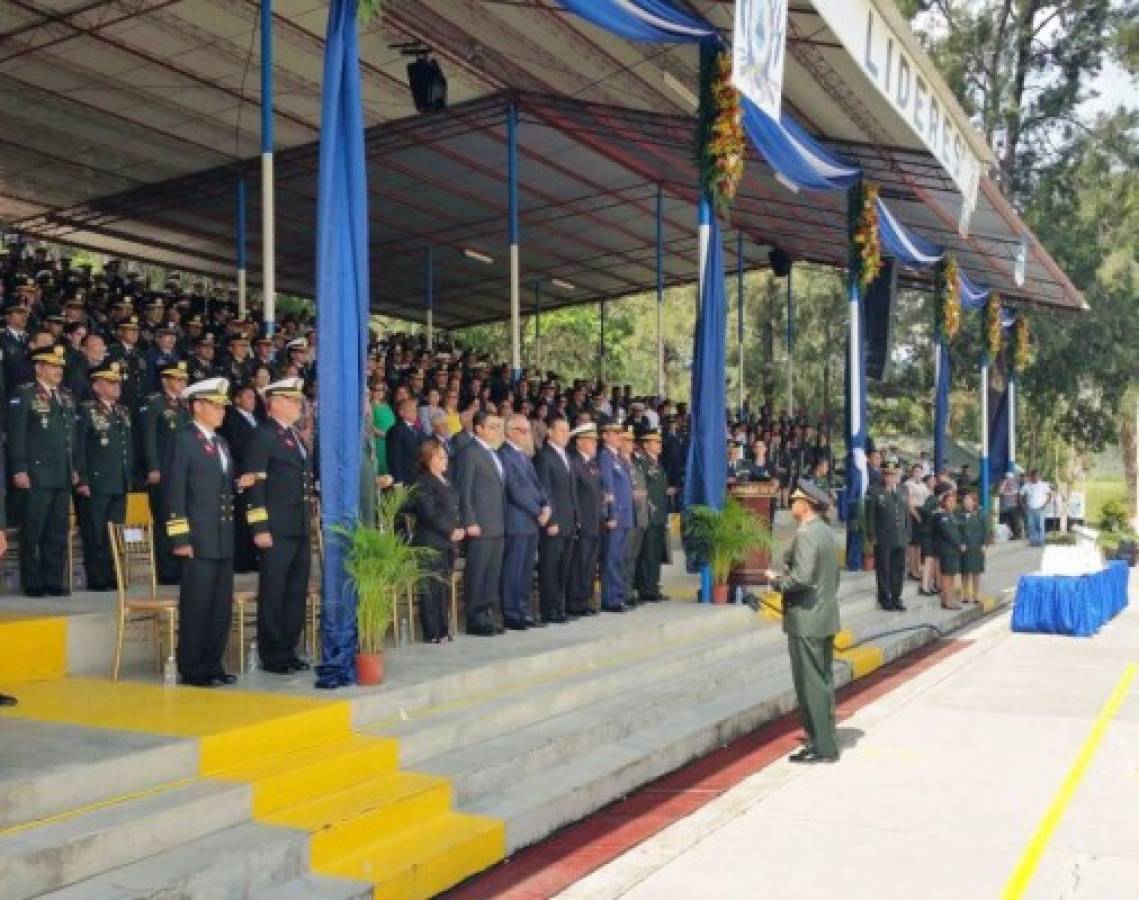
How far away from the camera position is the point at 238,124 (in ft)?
49.7

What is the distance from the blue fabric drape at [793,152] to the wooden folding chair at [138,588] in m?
6.61

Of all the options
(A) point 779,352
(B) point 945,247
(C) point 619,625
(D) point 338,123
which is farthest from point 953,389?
(D) point 338,123

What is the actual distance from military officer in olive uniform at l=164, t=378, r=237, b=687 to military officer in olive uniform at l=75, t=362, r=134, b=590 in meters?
1.50

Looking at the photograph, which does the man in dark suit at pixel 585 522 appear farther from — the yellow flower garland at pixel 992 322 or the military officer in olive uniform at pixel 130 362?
the yellow flower garland at pixel 992 322

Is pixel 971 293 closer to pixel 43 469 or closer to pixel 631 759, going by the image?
pixel 631 759

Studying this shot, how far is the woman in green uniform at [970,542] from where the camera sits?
568 inches

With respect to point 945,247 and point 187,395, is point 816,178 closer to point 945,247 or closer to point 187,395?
point 945,247

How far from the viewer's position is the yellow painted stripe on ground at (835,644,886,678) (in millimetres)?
10391

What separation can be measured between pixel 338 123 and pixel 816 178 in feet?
25.0

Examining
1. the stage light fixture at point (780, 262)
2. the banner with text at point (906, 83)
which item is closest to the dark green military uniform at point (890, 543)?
the banner with text at point (906, 83)

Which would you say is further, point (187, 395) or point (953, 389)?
point (953, 389)

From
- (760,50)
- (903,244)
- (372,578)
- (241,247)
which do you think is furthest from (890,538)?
(241,247)

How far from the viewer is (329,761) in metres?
5.06

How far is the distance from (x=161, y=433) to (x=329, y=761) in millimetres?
3353
